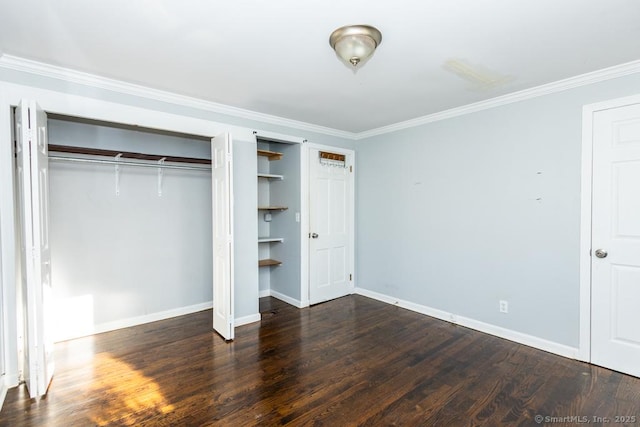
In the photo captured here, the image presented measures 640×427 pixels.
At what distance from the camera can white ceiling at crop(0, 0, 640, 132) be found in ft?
5.86

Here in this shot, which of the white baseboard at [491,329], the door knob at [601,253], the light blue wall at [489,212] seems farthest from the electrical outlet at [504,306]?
the door knob at [601,253]

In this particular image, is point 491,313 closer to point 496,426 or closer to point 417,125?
point 496,426

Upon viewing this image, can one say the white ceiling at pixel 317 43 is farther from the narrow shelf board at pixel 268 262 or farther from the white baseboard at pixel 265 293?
the white baseboard at pixel 265 293

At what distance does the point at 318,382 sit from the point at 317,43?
2519 mm

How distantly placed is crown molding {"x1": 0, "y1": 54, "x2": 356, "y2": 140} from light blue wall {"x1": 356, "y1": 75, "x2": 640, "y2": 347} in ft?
5.36

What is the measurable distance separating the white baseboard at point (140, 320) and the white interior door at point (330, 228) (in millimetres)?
1519

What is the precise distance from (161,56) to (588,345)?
4264 millimetres

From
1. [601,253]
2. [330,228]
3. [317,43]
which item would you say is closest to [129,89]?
[317,43]

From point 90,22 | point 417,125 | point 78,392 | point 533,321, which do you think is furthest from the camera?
point 417,125

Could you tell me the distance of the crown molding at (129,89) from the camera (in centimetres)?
242

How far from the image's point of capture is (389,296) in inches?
175

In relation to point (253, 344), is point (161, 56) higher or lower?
higher

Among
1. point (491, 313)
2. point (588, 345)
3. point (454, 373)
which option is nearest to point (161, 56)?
point (454, 373)

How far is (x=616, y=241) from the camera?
8.61 feet
